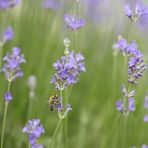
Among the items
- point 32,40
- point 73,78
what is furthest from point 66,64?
point 32,40

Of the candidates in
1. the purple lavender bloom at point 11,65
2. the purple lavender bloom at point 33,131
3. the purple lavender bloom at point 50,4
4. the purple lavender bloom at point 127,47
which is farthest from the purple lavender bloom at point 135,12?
the purple lavender bloom at point 50,4

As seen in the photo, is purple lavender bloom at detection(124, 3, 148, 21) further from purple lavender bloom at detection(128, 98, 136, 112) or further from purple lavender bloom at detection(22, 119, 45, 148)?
purple lavender bloom at detection(22, 119, 45, 148)

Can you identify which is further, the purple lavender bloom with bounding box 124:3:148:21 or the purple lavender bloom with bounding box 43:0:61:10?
the purple lavender bloom with bounding box 43:0:61:10

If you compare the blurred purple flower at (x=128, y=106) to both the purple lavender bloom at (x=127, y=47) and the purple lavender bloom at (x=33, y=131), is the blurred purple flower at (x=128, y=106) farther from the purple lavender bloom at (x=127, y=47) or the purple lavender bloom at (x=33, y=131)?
the purple lavender bloom at (x=33, y=131)

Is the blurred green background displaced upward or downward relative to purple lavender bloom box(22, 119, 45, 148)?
upward

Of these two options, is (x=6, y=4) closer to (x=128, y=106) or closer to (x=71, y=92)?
(x=128, y=106)

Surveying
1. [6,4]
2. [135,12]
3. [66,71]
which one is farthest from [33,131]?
[6,4]

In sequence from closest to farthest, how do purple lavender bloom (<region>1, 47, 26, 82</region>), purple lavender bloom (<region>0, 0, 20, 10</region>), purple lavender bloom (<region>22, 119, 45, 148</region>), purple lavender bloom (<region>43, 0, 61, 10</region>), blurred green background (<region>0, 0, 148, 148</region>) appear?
purple lavender bloom (<region>22, 119, 45, 148</region>) → purple lavender bloom (<region>1, 47, 26, 82</region>) → purple lavender bloom (<region>0, 0, 20, 10</region>) → blurred green background (<region>0, 0, 148, 148</region>) → purple lavender bloom (<region>43, 0, 61, 10</region>)

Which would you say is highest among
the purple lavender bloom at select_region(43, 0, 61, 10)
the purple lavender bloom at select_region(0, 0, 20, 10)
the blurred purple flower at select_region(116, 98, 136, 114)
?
the purple lavender bloom at select_region(43, 0, 61, 10)

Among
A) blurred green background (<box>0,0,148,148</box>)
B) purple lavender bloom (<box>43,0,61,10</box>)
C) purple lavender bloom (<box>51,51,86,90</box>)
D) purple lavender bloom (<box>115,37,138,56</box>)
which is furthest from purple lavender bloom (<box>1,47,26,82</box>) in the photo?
purple lavender bloom (<box>43,0,61,10</box>)

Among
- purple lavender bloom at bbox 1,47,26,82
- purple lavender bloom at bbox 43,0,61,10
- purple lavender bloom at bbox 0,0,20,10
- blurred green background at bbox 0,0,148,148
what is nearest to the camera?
purple lavender bloom at bbox 1,47,26,82
